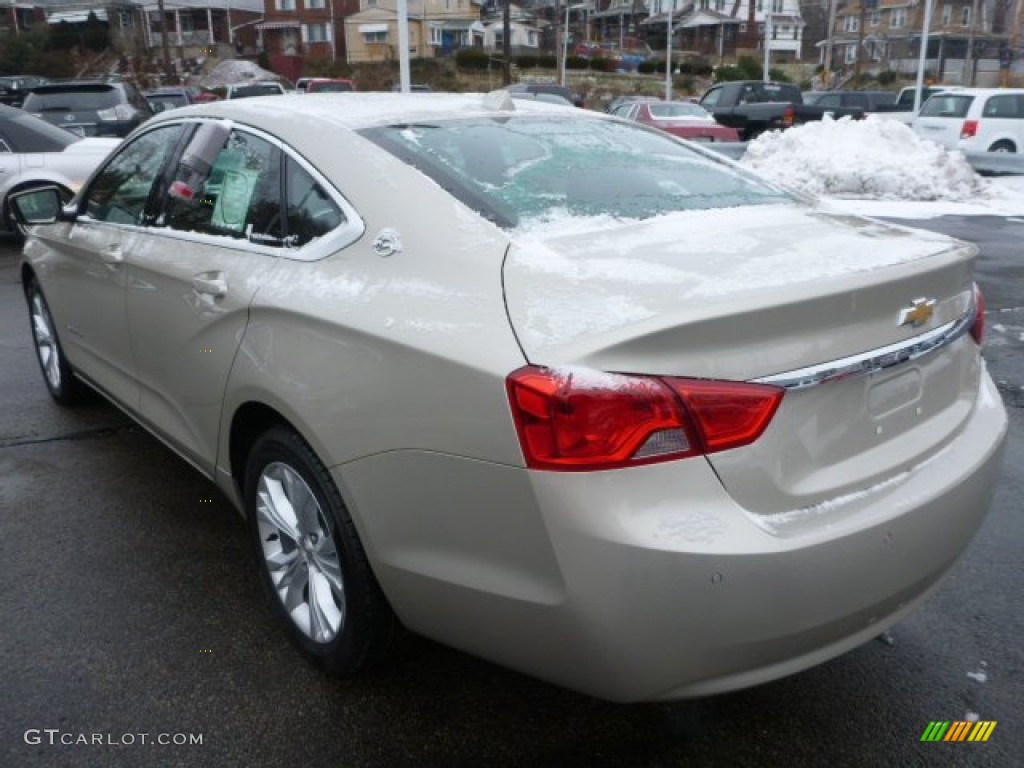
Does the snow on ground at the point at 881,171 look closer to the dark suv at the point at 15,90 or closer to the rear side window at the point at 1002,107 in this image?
the rear side window at the point at 1002,107

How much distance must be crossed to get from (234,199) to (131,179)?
1.07 metres

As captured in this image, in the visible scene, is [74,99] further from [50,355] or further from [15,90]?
[15,90]

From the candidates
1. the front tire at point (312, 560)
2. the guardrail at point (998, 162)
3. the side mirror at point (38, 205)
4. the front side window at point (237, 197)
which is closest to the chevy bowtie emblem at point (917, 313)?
the front tire at point (312, 560)

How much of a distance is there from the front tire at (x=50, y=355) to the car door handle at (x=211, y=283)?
6.88ft

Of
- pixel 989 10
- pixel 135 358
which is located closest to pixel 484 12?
pixel 989 10

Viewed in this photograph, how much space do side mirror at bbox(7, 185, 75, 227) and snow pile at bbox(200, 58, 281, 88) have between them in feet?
183

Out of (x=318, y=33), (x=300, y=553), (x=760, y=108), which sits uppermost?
(x=318, y=33)

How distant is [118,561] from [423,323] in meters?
1.89

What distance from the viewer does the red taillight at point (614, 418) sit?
1823mm

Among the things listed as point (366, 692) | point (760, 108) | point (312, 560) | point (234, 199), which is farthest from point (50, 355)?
point (760, 108)

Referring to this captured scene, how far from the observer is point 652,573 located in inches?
70.9

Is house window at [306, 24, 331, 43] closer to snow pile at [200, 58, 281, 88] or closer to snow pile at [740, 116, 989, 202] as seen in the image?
snow pile at [200, 58, 281, 88]

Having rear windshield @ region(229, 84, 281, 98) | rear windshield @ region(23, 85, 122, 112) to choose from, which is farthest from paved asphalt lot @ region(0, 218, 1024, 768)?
rear windshield @ region(229, 84, 281, 98)

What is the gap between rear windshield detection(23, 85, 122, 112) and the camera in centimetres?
1381
